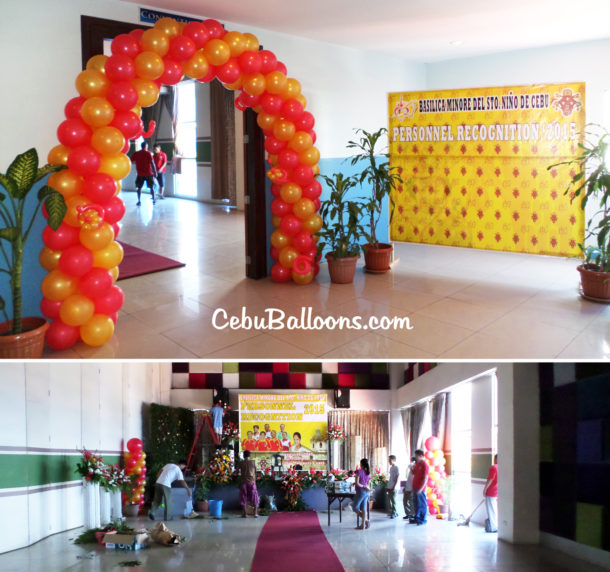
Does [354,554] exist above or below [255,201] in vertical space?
below

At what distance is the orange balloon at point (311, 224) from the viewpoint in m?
5.84

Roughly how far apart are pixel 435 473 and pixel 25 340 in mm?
5669

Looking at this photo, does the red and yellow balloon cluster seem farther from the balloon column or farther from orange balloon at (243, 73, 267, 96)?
orange balloon at (243, 73, 267, 96)

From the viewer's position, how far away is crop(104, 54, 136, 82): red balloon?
13.8ft

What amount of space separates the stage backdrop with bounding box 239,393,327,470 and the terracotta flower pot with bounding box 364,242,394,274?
175 inches

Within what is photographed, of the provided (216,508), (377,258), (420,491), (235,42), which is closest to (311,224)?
(377,258)

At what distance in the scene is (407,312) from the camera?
16.3ft

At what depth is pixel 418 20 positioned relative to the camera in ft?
20.2

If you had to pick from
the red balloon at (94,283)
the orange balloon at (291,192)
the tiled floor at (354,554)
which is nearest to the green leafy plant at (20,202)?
the red balloon at (94,283)

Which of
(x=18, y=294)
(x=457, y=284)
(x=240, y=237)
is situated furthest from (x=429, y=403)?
(x=18, y=294)

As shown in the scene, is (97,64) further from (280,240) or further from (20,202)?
(280,240)

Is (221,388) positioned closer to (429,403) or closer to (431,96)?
(429,403)

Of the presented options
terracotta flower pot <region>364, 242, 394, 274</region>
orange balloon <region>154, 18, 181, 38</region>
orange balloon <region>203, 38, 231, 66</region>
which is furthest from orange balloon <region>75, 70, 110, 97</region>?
terracotta flower pot <region>364, 242, 394, 274</region>

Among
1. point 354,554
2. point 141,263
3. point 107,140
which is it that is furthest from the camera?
point 141,263
